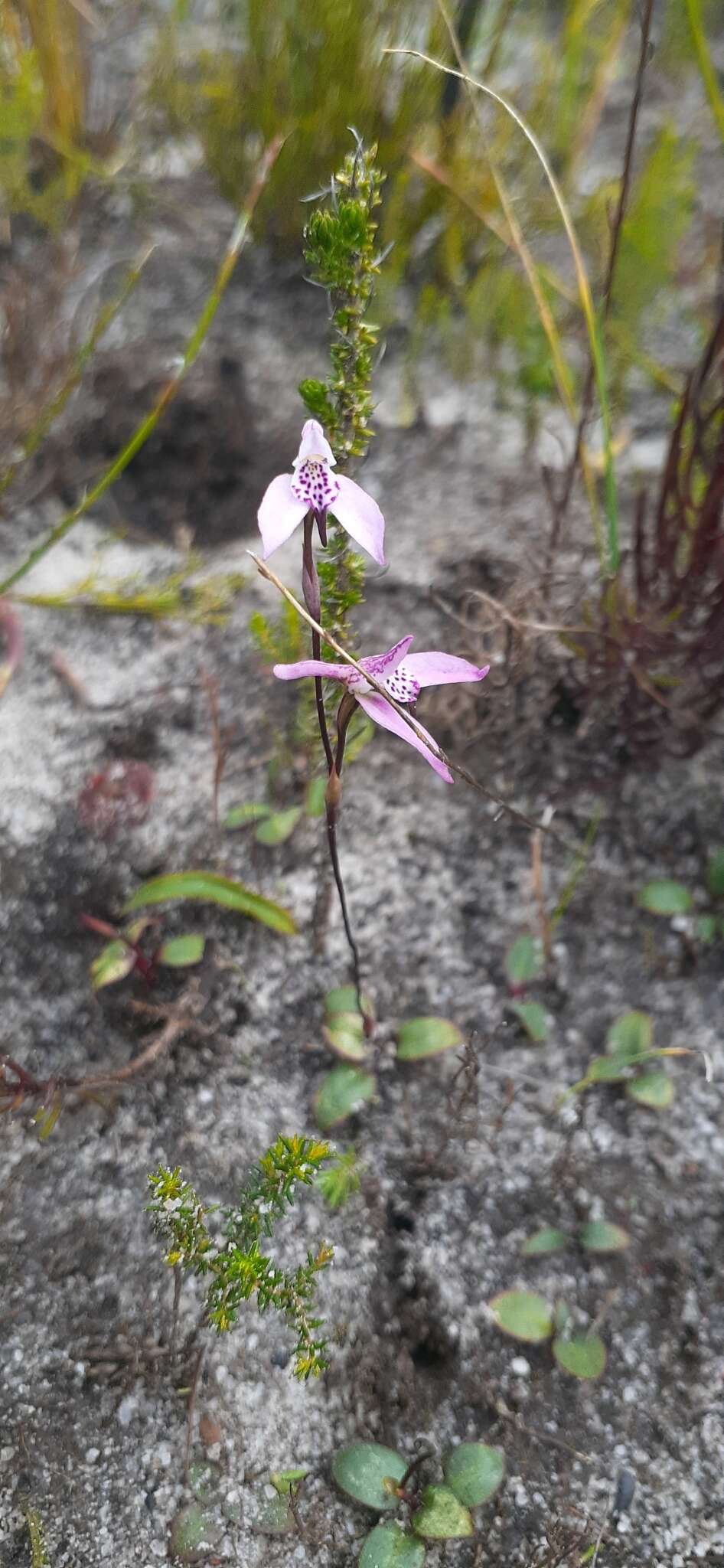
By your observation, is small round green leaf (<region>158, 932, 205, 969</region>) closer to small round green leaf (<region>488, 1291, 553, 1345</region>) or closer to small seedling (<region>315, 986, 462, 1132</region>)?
small seedling (<region>315, 986, 462, 1132</region>)

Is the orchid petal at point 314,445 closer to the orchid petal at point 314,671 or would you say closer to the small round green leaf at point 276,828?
the orchid petal at point 314,671

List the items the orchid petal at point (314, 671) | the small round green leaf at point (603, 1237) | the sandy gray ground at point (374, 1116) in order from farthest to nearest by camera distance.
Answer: the small round green leaf at point (603, 1237) < the sandy gray ground at point (374, 1116) < the orchid petal at point (314, 671)

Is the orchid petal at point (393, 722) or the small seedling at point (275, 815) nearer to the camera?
the orchid petal at point (393, 722)

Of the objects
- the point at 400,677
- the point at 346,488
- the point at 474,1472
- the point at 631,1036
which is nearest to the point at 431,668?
the point at 400,677

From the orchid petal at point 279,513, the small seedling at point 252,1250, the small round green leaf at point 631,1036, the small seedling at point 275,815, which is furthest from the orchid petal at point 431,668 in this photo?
the small round green leaf at point 631,1036

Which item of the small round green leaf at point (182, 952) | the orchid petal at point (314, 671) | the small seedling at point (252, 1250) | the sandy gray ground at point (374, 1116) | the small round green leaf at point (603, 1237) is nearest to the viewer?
the orchid petal at point (314, 671)

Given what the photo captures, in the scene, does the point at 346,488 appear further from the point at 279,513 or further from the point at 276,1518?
the point at 276,1518

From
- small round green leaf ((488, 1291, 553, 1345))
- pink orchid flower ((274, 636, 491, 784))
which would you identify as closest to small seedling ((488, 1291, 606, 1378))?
small round green leaf ((488, 1291, 553, 1345))
